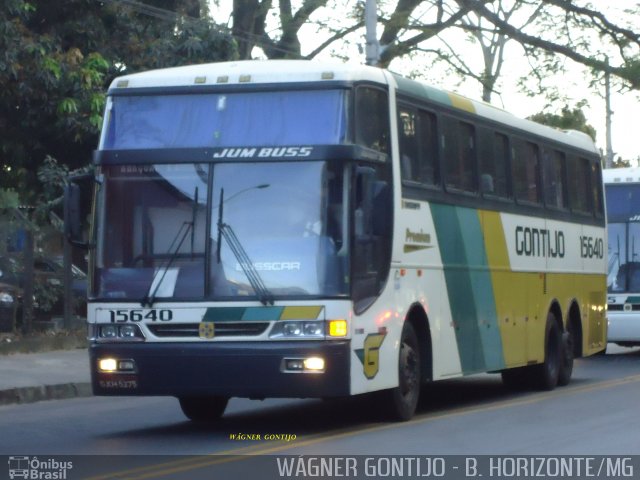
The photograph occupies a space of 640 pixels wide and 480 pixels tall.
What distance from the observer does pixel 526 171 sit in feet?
56.2

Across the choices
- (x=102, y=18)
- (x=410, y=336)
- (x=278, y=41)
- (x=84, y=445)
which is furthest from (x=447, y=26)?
(x=84, y=445)

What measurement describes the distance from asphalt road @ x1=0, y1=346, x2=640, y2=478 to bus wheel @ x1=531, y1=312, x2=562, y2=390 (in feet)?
0.98

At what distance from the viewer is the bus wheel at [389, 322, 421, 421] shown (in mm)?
12938

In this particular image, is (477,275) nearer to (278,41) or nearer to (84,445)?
(84,445)

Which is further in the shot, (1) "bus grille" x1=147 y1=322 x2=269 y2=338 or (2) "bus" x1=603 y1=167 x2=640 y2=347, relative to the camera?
(2) "bus" x1=603 y1=167 x2=640 y2=347

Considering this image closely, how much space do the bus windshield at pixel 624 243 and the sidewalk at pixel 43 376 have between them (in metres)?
9.30

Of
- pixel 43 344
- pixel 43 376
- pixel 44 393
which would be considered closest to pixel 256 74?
pixel 44 393

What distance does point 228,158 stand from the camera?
12.1 meters

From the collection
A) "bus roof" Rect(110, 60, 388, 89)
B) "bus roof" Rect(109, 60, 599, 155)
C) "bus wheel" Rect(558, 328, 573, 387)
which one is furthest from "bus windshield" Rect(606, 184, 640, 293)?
"bus roof" Rect(110, 60, 388, 89)

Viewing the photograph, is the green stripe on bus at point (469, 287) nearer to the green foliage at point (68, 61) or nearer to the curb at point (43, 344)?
the curb at point (43, 344)

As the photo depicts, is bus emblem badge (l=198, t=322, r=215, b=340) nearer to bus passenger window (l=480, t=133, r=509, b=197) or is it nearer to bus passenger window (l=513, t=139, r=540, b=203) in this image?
bus passenger window (l=480, t=133, r=509, b=197)

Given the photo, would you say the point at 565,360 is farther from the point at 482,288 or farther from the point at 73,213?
the point at 73,213

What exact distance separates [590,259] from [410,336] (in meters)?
7.19

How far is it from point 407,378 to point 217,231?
2502 millimetres
